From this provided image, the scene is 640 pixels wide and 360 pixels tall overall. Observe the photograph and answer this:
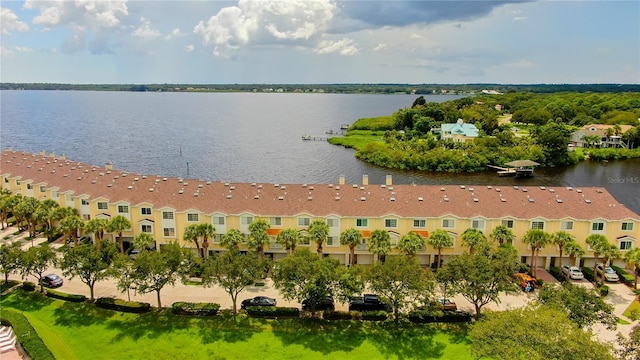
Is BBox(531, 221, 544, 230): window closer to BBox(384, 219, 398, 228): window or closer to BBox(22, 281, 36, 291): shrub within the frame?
BBox(384, 219, 398, 228): window

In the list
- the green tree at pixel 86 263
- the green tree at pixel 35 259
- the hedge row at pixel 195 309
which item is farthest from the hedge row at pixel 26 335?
the hedge row at pixel 195 309

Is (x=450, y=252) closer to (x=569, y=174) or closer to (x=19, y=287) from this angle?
(x=19, y=287)

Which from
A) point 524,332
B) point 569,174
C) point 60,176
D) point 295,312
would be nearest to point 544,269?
point 524,332

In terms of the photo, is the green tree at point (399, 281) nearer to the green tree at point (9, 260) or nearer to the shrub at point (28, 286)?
the green tree at point (9, 260)

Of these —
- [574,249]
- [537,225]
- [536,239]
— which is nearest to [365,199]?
[536,239]

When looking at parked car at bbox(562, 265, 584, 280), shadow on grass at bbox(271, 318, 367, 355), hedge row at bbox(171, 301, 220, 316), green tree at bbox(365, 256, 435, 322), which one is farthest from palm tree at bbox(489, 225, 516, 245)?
hedge row at bbox(171, 301, 220, 316)

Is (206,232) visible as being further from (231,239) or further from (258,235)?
(258,235)
